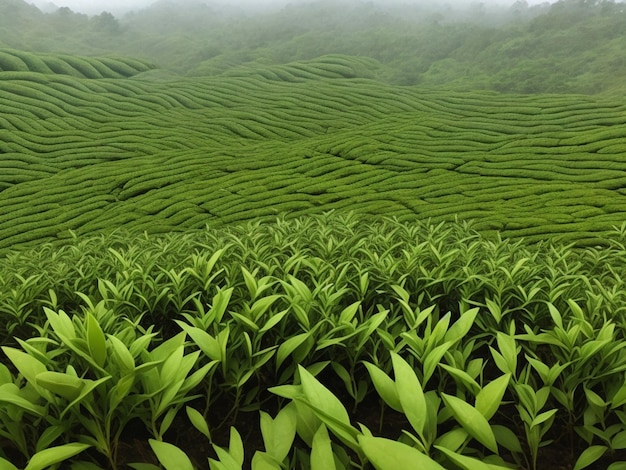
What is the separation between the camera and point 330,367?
53.2 inches

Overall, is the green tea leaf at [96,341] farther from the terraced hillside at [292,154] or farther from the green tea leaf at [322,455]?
the terraced hillside at [292,154]

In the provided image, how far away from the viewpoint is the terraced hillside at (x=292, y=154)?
5.29 meters

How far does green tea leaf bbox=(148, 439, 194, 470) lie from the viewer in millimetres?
751

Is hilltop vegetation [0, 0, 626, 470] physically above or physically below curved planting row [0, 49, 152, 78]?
below

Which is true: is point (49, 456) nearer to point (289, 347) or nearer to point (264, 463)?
point (264, 463)

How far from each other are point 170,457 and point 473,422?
56 centimetres

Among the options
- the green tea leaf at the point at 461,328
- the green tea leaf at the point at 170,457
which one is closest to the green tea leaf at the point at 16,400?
the green tea leaf at the point at 170,457

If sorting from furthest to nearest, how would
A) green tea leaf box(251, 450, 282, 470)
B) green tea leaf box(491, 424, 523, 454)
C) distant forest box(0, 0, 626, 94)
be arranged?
1. distant forest box(0, 0, 626, 94)
2. green tea leaf box(491, 424, 523, 454)
3. green tea leaf box(251, 450, 282, 470)

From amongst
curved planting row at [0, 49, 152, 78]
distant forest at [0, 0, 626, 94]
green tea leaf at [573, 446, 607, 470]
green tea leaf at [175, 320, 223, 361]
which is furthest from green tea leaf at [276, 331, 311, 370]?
curved planting row at [0, 49, 152, 78]

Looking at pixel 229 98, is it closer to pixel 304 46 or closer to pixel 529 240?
pixel 304 46

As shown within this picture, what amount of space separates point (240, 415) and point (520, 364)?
95 centimetres

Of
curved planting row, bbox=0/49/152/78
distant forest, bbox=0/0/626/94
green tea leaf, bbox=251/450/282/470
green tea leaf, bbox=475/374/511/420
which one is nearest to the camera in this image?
green tea leaf, bbox=251/450/282/470

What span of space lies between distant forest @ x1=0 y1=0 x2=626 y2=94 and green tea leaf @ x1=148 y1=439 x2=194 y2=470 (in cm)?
947

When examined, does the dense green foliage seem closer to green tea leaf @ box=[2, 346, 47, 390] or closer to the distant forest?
green tea leaf @ box=[2, 346, 47, 390]
